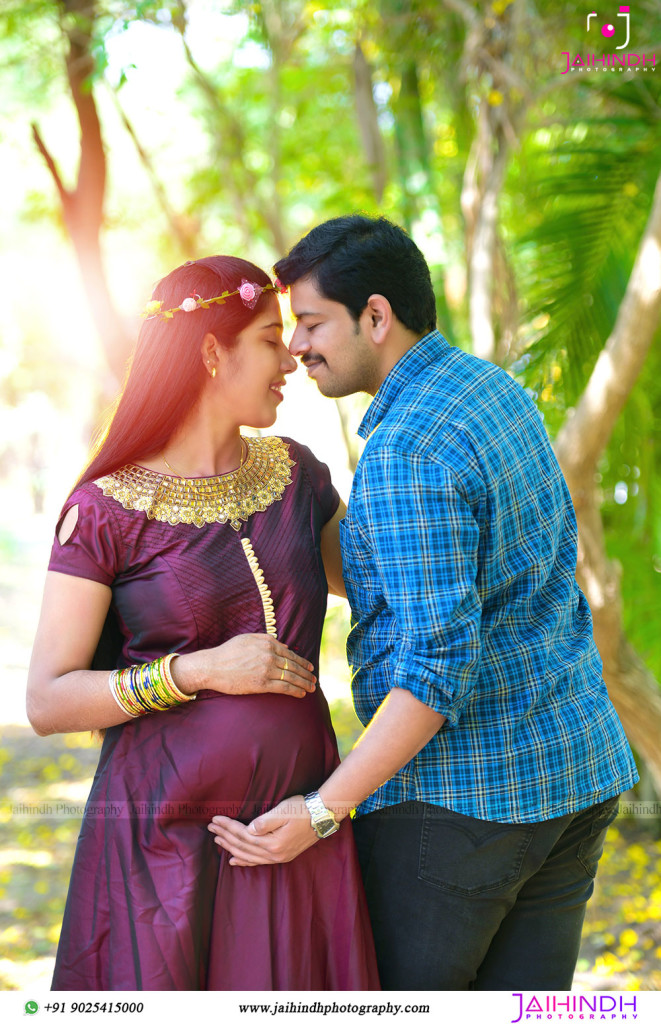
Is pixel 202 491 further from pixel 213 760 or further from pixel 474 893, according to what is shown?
pixel 474 893

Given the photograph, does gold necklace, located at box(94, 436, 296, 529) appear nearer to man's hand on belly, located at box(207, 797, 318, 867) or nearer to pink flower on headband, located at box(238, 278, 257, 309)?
pink flower on headband, located at box(238, 278, 257, 309)

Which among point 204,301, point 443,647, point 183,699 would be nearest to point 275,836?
point 183,699

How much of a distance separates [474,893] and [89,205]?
3.38 meters

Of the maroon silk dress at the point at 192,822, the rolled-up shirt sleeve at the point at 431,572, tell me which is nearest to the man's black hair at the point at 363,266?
the rolled-up shirt sleeve at the point at 431,572

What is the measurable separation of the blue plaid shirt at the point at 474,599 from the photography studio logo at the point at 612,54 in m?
1.82

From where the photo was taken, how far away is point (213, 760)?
1.54 m

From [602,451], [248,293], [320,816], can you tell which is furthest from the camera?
[602,451]

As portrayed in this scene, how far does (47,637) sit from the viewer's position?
152 cm

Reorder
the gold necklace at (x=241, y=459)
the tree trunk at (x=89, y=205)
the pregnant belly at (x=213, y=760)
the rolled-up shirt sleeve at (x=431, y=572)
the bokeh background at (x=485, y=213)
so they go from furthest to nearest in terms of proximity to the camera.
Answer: the tree trunk at (x=89, y=205) < the bokeh background at (x=485, y=213) < the gold necklace at (x=241, y=459) < the pregnant belly at (x=213, y=760) < the rolled-up shirt sleeve at (x=431, y=572)

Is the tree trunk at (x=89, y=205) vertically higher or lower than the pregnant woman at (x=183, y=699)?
higher

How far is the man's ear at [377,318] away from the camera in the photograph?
1.51m

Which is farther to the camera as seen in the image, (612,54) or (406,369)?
(612,54)

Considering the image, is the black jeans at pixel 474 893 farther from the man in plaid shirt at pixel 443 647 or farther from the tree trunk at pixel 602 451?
the tree trunk at pixel 602 451
